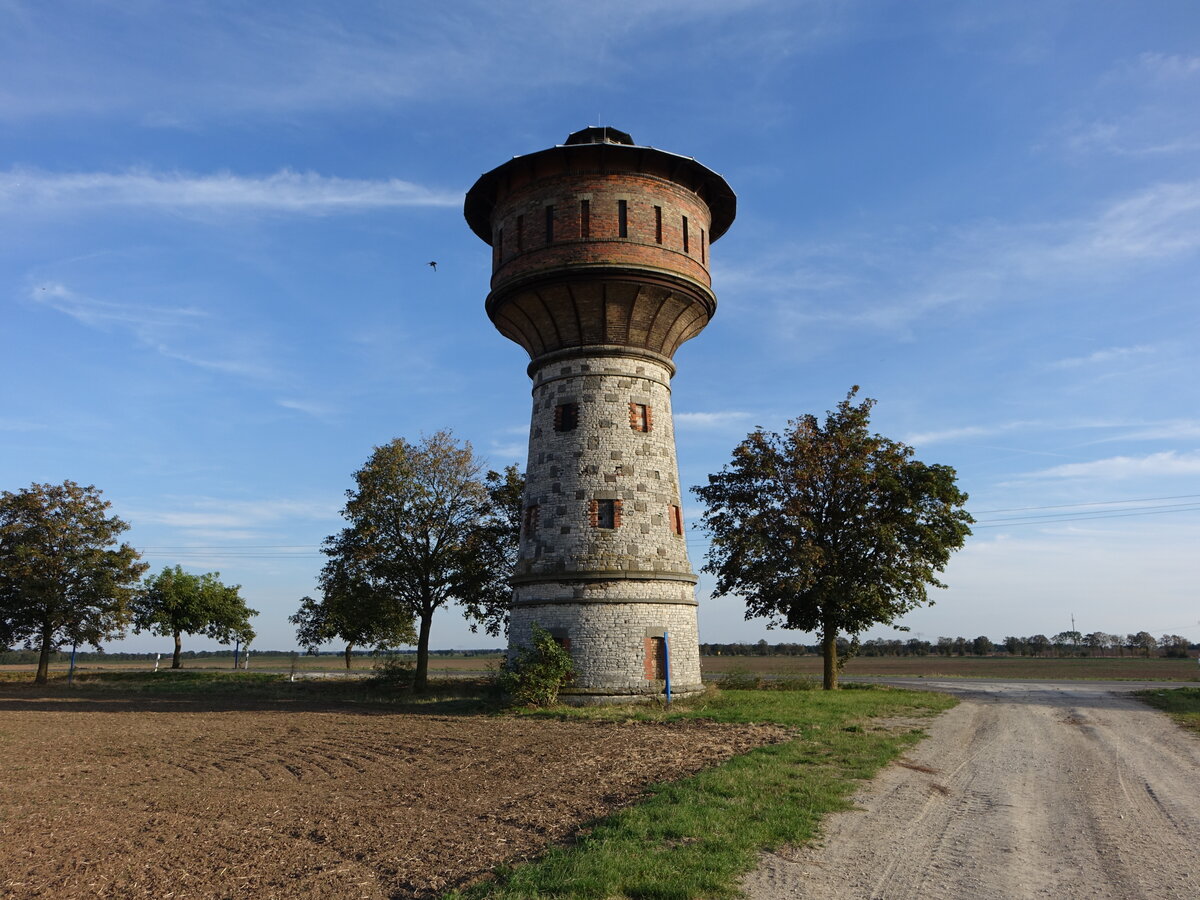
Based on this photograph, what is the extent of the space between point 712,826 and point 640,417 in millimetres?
14806

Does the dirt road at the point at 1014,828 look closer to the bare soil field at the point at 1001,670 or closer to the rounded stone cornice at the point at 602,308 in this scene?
the rounded stone cornice at the point at 602,308

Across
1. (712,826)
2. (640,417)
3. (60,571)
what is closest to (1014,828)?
(712,826)

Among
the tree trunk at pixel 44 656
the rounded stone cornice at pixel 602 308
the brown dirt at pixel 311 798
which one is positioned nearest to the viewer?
the brown dirt at pixel 311 798

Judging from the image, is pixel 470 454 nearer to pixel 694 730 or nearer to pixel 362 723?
pixel 362 723

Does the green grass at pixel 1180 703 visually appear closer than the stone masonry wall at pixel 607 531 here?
Yes

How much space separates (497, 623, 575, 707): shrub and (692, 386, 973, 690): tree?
9076 millimetres

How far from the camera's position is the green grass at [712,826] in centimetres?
623

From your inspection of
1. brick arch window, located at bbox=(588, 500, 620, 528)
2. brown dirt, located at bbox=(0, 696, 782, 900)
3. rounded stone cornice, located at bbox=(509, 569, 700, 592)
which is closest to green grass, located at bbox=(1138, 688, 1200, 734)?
brown dirt, located at bbox=(0, 696, 782, 900)

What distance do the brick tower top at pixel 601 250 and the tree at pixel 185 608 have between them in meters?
36.2

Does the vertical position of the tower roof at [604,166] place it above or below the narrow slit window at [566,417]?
above

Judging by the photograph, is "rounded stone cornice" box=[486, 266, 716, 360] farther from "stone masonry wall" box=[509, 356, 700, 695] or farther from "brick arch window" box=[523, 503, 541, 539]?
"brick arch window" box=[523, 503, 541, 539]

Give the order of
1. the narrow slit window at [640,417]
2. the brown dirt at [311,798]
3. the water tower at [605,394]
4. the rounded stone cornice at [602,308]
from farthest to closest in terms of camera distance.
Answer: the narrow slit window at [640,417], the rounded stone cornice at [602,308], the water tower at [605,394], the brown dirt at [311,798]

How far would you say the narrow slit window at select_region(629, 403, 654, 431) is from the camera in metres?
21.8

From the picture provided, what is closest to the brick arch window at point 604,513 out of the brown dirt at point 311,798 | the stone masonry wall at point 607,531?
the stone masonry wall at point 607,531
